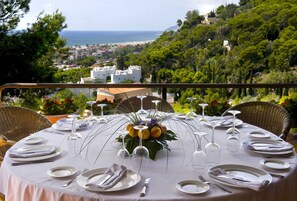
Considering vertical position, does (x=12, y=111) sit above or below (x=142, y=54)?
below

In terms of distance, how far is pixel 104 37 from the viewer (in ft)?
44.6

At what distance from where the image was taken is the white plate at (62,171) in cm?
155

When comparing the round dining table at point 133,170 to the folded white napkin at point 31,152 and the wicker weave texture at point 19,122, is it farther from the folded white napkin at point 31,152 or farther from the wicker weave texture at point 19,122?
the wicker weave texture at point 19,122

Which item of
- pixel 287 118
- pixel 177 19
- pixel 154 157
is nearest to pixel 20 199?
pixel 154 157

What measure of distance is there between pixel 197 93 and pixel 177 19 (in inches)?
331

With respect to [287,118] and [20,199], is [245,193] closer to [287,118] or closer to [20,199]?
[20,199]

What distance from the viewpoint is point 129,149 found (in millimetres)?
1785

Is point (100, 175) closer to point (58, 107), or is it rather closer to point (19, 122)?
point (19, 122)

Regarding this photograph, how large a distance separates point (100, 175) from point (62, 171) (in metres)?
0.20

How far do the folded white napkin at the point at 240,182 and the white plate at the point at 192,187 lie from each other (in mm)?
86

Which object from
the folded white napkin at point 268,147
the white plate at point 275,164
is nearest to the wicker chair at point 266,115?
the folded white napkin at point 268,147

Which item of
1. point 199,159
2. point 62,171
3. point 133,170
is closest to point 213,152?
point 199,159

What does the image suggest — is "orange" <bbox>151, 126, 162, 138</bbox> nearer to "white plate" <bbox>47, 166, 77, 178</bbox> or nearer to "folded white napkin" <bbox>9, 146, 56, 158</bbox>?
"white plate" <bbox>47, 166, 77, 178</bbox>

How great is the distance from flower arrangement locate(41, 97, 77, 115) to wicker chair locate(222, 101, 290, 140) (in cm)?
259
